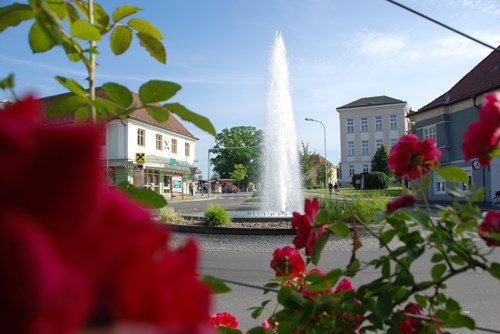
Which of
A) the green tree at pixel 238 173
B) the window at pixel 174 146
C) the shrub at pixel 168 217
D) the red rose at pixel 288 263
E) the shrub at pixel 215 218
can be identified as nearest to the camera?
the red rose at pixel 288 263

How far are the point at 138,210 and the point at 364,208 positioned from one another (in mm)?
10733

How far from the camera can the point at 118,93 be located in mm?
792

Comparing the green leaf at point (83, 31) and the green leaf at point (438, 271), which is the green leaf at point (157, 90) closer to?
the green leaf at point (83, 31)

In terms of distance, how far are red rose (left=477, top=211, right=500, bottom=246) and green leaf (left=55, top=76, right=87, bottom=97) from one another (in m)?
0.92

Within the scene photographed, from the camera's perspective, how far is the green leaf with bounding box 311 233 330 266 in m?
0.97

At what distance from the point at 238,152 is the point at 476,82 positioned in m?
42.3

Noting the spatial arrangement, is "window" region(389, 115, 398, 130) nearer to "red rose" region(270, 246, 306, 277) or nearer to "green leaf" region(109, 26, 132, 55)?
"red rose" region(270, 246, 306, 277)

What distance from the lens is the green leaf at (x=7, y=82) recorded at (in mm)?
488

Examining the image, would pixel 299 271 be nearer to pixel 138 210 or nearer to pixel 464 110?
pixel 138 210

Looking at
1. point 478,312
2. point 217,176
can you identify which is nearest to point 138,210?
point 478,312

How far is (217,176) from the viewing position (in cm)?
6806

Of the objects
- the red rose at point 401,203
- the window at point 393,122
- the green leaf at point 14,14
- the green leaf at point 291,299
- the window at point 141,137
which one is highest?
the window at point 393,122

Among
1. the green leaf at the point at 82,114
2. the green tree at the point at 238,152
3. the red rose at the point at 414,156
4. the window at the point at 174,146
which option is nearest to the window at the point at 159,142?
the window at the point at 174,146

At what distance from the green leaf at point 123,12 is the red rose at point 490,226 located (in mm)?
951
